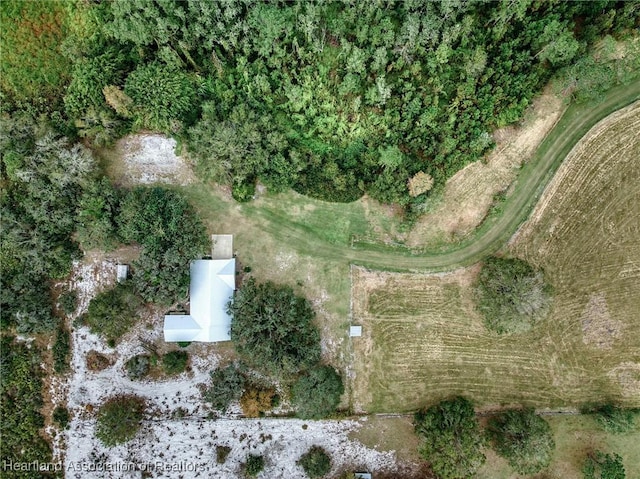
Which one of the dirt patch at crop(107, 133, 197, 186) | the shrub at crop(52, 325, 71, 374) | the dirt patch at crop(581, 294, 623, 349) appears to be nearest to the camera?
the shrub at crop(52, 325, 71, 374)

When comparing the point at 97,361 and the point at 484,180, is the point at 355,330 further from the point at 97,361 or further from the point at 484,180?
the point at 97,361

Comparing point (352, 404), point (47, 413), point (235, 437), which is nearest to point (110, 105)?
point (47, 413)

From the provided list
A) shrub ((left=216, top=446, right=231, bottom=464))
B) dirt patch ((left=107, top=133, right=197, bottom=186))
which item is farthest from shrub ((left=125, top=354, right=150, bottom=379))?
dirt patch ((left=107, top=133, right=197, bottom=186))

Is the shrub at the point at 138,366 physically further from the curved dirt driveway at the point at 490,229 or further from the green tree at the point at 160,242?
the curved dirt driveway at the point at 490,229

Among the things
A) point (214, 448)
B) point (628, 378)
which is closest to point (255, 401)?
point (214, 448)

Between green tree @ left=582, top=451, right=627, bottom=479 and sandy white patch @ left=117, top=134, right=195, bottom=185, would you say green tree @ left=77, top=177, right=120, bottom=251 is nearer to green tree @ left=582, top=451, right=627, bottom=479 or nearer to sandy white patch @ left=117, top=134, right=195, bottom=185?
sandy white patch @ left=117, top=134, right=195, bottom=185

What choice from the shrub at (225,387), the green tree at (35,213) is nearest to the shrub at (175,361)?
the shrub at (225,387)

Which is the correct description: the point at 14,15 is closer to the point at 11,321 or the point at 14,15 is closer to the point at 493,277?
the point at 11,321
